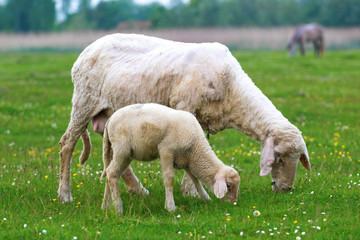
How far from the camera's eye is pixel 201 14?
207 feet

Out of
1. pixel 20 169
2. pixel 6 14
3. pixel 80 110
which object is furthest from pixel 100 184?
pixel 6 14

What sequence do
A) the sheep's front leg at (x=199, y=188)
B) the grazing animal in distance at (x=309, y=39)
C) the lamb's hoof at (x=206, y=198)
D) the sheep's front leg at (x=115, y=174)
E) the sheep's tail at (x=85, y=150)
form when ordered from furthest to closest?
the grazing animal in distance at (x=309, y=39), the sheep's tail at (x=85, y=150), the lamb's hoof at (x=206, y=198), the sheep's front leg at (x=199, y=188), the sheep's front leg at (x=115, y=174)

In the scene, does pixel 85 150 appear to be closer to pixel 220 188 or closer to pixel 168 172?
pixel 168 172

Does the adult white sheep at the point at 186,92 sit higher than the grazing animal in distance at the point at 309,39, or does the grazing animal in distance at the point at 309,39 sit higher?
the adult white sheep at the point at 186,92

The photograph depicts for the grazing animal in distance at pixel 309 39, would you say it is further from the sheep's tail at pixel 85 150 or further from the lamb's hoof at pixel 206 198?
the lamb's hoof at pixel 206 198

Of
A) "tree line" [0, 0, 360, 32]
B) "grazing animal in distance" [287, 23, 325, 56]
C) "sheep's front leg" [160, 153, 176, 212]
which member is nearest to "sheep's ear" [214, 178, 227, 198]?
"sheep's front leg" [160, 153, 176, 212]

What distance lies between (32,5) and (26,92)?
163 feet

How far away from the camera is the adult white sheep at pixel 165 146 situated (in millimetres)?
5539

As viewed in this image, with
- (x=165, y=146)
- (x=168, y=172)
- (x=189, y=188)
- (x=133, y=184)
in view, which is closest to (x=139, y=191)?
(x=133, y=184)

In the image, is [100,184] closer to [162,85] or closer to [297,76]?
[162,85]

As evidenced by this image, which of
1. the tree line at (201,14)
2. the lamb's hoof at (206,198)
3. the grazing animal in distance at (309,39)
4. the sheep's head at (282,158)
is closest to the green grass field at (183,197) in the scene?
the lamb's hoof at (206,198)

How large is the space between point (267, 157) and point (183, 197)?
1.06 m

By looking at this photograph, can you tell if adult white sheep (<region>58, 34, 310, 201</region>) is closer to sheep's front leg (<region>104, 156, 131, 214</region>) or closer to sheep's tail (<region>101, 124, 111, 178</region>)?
sheep's tail (<region>101, 124, 111, 178</region>)

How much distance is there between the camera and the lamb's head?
5521 millimetres
